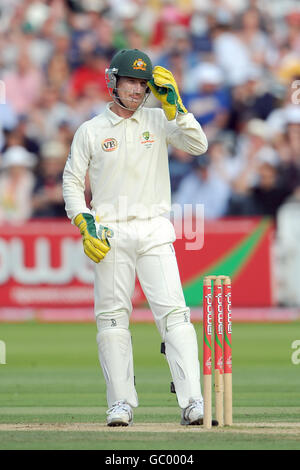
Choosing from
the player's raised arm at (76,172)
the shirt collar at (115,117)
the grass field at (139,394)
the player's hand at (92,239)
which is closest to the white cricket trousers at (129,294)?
the player's hand at (92,239)

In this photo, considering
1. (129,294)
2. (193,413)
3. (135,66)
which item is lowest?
(193,413)

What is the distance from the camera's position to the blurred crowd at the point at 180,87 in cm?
1664

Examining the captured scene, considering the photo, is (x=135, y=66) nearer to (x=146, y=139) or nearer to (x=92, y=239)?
(x=146, y=139)

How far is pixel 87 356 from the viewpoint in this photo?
1278cm

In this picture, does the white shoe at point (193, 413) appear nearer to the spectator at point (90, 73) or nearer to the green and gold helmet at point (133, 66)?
the green and gold helmet at point (133, 66)

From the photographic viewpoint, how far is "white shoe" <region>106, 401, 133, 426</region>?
7602 mm

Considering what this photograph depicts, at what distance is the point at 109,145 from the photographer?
7.86 meters

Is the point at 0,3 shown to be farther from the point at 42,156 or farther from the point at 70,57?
the point at 42,156

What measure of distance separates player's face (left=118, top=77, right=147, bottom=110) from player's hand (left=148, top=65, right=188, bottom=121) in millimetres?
160

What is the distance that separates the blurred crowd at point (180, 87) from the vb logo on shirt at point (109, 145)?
325 inches

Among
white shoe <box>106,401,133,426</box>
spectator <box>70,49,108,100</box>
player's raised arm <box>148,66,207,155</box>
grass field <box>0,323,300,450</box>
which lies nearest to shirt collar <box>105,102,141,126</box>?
player's raised arm <box>148,66,207,155</box>

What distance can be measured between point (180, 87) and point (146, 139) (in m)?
10.4

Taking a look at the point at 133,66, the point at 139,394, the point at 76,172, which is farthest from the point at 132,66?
the point at 139,394

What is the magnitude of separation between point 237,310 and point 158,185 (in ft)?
27.9
